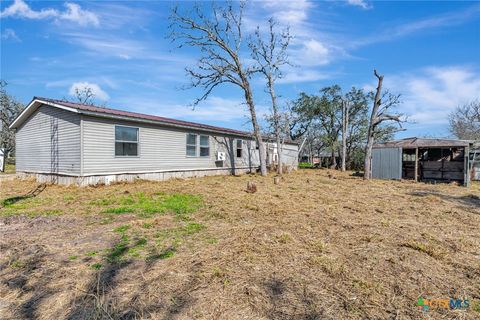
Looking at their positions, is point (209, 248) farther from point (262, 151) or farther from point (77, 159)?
point (262, 151)

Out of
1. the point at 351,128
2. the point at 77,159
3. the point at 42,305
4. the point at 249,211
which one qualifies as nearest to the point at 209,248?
the point at 42,305

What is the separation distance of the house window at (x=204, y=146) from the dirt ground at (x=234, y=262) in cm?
838

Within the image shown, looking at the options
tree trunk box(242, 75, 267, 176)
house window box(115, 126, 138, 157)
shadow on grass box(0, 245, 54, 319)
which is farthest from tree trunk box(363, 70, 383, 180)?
shadow on grass box(0, 245, 54, 319)

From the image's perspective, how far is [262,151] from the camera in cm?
1617

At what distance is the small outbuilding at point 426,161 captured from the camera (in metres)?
13.2

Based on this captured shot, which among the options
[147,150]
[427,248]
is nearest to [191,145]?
[147,150]

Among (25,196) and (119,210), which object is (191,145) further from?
(119,210)

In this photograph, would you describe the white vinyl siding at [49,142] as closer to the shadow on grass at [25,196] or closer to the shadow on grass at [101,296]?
the shadow on grass at [25,196]

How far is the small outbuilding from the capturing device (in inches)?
520

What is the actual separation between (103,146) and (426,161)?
16193 mm

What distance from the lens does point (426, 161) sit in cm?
1465

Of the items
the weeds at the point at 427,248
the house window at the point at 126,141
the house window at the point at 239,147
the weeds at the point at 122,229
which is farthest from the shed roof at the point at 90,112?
the weeds at the point at 427,248

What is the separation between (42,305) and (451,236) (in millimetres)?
5946

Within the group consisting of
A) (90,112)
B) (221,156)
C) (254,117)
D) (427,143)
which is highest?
(254,117)
